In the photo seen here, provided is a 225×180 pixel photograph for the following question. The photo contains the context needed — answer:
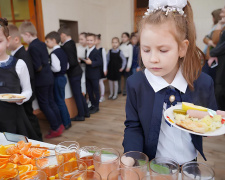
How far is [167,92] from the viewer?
106cm

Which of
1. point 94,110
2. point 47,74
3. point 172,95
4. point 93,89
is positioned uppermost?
point 172,95

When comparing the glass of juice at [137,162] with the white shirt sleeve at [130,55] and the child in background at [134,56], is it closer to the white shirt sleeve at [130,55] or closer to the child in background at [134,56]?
the white shirt sleeve at [130,55]

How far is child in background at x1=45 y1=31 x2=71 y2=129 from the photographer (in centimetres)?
320

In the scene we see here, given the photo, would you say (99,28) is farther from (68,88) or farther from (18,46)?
(18,46)

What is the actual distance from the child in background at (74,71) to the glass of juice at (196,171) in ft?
9.93

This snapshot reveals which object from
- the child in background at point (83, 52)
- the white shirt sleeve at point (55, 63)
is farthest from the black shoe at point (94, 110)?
the white shirt sleeve at point (55, 63)

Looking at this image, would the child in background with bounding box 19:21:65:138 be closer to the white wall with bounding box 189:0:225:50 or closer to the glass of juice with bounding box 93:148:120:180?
the glass of juice with bounding box 93:148:120:180

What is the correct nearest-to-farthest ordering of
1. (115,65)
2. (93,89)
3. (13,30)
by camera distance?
(13,30)
(93,89)
(115,65)

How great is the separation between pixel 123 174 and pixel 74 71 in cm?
304

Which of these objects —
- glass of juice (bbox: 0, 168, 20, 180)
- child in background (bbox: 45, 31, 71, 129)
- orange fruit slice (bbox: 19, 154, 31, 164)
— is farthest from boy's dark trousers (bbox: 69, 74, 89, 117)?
glass of juice (bbox: 0, 168, 20, 180)

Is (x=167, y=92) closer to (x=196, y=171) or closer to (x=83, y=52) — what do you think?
(x=196, y=171)

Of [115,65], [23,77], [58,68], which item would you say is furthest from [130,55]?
[23,77]

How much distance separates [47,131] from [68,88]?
0.80 meters

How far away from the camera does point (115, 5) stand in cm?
721
